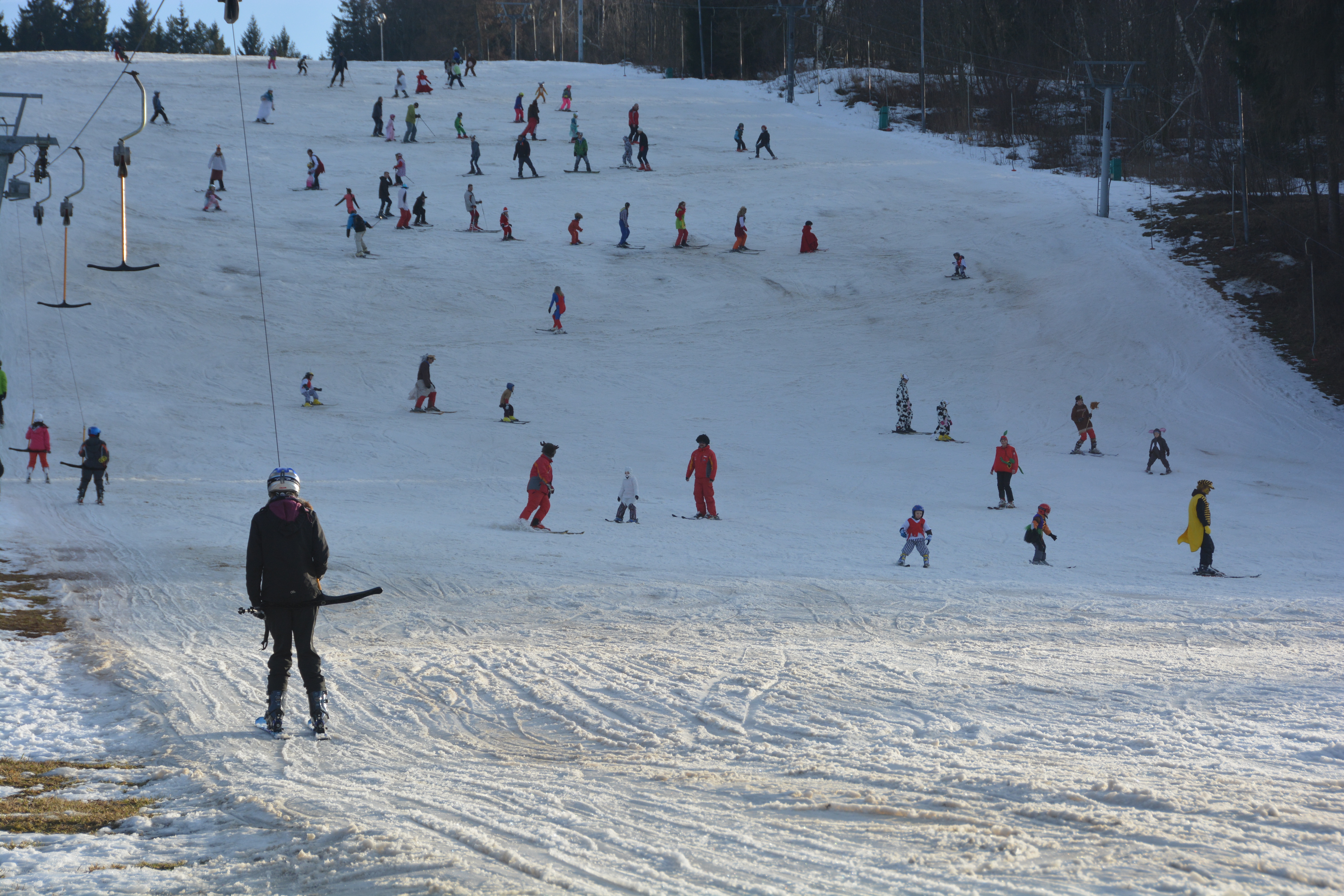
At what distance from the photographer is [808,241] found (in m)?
33.4

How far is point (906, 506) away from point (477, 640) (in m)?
10.0

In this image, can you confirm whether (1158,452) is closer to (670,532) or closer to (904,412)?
(904,412)

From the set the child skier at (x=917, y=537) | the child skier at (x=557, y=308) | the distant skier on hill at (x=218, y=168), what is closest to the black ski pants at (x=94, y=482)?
the child skier at (x=917, y=537)

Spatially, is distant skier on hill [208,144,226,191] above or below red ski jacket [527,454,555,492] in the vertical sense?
above

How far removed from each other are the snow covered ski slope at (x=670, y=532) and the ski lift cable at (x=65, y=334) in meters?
0.17

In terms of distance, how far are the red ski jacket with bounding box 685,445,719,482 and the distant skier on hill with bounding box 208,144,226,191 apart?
24216 millimetres

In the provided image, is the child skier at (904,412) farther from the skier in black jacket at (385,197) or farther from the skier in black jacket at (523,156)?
the skier in black jacket at (523,156)

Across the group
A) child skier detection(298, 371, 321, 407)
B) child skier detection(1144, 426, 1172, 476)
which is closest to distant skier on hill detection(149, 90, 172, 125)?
child skier detection(298, 371, 321, 407)

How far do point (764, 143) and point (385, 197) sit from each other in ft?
51.1

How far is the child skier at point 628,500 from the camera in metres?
15.0

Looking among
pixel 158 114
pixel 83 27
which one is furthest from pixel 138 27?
pixel 158 114

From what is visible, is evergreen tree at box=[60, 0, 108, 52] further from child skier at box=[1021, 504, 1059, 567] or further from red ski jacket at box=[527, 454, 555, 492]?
child skier at box=[1021, 504, 1059, 567]

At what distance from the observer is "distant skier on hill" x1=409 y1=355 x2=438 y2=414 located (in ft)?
72.9

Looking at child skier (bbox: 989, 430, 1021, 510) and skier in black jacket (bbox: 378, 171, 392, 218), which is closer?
child skier (bbox: 989, 430, 1021, 510)
